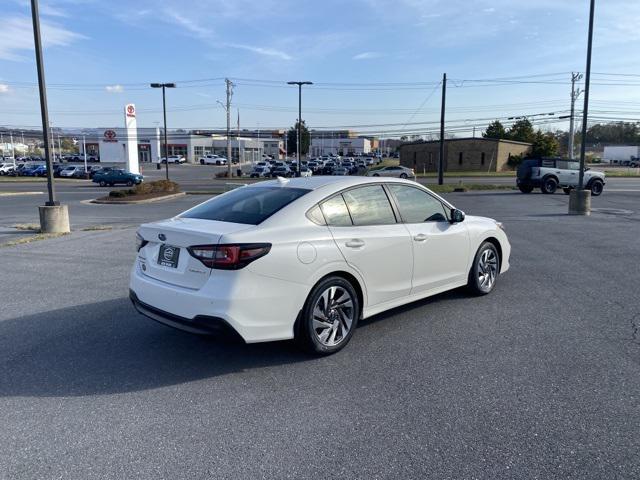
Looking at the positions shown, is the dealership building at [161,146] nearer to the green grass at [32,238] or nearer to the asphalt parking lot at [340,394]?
the green grass at [32,238]

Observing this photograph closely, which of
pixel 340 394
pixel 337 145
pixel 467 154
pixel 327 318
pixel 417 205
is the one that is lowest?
pixel 340 394

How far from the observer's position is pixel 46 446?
10.2 feet

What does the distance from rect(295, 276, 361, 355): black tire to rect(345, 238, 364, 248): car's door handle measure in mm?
310

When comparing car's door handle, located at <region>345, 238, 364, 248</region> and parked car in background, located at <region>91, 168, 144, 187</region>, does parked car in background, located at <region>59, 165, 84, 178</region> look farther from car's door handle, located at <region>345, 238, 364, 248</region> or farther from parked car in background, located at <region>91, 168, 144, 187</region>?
car's door handle, located at <region>345, 238, 364, 248</region>

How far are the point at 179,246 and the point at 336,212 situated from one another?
4.73 ft

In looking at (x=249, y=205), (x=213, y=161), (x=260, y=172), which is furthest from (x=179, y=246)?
(x=213, y=161)

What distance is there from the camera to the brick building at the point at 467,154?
65.4 metres

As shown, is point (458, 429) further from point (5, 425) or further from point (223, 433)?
point (5, 425)

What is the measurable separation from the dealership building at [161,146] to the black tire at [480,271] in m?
98.7

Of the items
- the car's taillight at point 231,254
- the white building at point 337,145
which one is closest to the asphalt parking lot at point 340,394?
the car's taillight at point 231,254

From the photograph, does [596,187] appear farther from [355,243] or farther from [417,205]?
[355,243]

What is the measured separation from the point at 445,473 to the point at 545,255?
24.1 feet

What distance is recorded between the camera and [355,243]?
4617 millimetres

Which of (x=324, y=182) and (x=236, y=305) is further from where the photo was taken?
(x=324, y=182)
